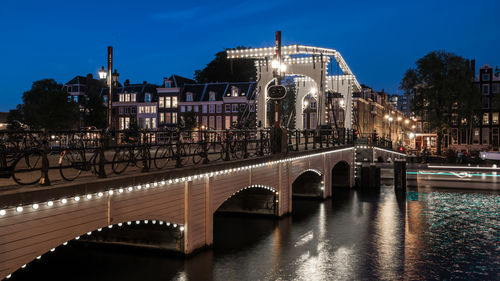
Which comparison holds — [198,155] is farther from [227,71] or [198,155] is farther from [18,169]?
[227,71]

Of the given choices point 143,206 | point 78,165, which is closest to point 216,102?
point 143,206

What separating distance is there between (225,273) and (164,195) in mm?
2813

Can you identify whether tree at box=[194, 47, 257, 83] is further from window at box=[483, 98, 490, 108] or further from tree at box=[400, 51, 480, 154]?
window at box=[483, 98, 490, 108]

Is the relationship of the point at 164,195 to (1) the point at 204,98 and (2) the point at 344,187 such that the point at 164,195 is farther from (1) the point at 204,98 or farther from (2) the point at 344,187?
(1) the point at 204,98

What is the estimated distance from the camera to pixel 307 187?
89.3ft

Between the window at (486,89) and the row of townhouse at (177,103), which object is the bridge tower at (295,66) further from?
the window at (486,89)

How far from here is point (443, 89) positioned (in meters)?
51.8

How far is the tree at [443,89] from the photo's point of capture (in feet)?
170

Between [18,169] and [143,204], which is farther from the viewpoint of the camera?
[143,204]

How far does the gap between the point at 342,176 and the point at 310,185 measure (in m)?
6.10

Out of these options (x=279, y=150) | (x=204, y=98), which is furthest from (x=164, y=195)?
(x=204, y=98)

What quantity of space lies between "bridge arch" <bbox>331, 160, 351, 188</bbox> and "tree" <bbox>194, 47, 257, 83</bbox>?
4206 centimetres

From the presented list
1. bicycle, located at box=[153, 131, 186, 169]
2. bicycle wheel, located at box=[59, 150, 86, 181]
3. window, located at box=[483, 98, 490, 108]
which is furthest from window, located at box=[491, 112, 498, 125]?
bicycle wheel, located at box=[59, 150, 86, 181]

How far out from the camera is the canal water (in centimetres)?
1209
